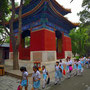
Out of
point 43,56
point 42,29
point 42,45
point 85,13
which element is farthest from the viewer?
point 85,13

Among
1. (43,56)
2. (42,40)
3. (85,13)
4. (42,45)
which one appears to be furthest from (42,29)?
(85,13)

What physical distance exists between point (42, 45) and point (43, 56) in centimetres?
114

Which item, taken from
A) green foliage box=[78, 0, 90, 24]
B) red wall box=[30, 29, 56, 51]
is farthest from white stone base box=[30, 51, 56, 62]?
green foliage box=[78, 0, 90, 24]

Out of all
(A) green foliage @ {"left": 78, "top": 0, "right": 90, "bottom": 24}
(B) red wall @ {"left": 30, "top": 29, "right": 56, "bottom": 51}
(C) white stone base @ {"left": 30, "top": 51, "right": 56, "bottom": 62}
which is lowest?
(C) white stone base @ {"left": 30, "top": 51, "right": 56, "bottom": 62}

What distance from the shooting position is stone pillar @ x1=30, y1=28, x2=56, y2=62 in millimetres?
9266

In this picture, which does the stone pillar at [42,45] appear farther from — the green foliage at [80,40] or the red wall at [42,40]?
the green foliage at [80,40]

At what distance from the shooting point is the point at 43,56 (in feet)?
29.9

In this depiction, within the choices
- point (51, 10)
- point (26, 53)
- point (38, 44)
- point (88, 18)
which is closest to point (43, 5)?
point (51, 10)

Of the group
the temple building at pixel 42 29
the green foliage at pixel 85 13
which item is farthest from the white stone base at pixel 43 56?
the green foliage at pixel 85 13

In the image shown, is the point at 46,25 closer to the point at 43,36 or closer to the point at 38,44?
the point at 43,36

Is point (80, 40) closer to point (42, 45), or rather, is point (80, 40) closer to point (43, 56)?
point (42, 45)

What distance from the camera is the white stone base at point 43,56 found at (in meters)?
9.15

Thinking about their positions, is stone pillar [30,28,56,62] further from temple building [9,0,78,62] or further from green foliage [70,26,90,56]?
green foliage [70,26,90,56]

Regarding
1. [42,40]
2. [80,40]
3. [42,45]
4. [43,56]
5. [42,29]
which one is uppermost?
[42,29]
